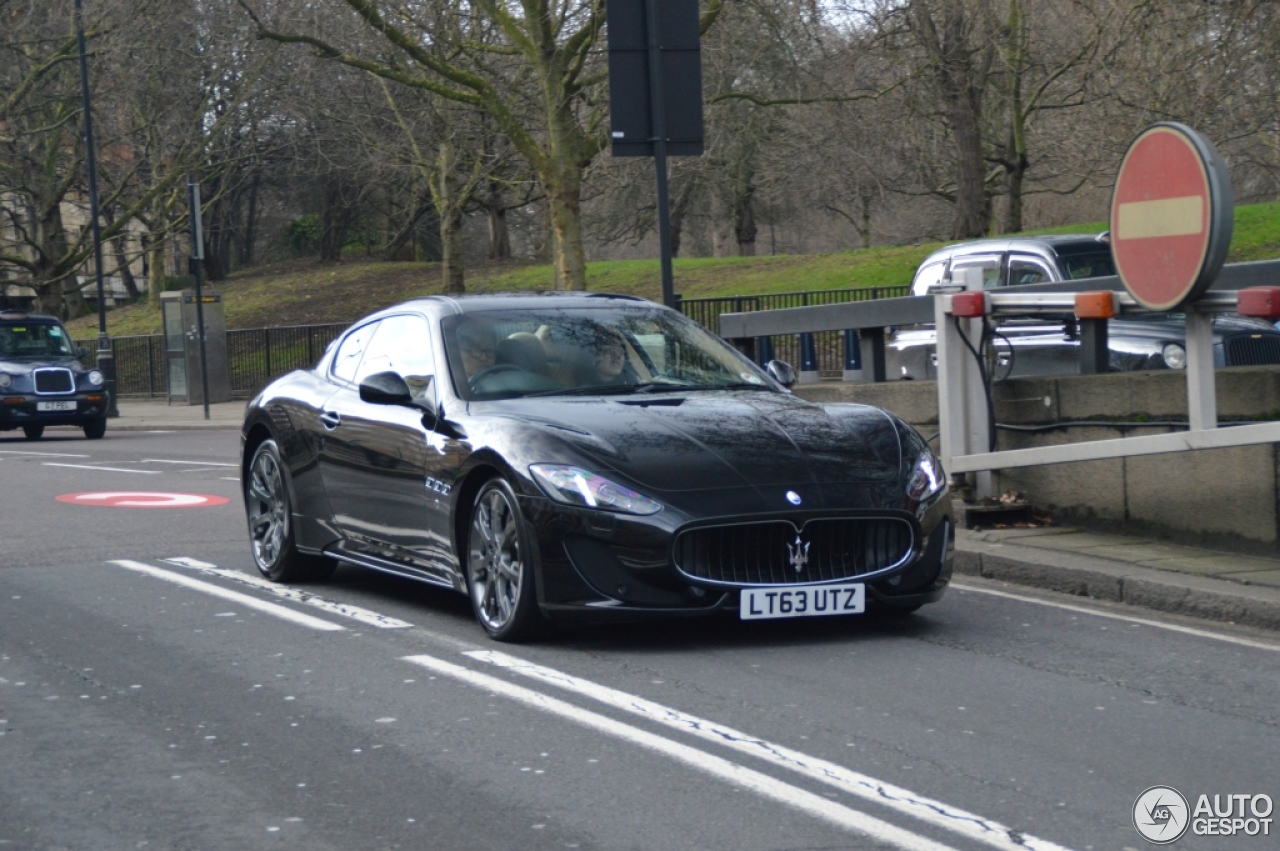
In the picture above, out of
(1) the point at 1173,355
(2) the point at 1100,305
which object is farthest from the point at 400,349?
(1) the point at 1173,355

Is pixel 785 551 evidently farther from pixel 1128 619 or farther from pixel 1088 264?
pixel 1088 264

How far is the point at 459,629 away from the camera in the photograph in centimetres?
775

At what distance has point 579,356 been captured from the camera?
814cm

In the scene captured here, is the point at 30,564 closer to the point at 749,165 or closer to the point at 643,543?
the point at 643,543

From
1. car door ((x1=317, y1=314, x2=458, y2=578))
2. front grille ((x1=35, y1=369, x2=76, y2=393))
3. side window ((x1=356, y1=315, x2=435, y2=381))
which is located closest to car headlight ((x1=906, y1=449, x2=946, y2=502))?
car door ((x1=317, y1=314, x2=458, y2=578))

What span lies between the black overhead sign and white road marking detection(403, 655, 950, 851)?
23.1 feet

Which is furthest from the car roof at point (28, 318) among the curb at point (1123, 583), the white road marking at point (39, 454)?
the curb at point (1123, 583)

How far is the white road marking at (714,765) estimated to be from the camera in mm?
4516

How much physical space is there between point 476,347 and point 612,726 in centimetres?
285

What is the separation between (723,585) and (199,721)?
6.89ft

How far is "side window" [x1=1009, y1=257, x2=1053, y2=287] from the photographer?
13905 millimetres

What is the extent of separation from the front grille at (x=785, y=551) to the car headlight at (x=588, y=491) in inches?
8.5

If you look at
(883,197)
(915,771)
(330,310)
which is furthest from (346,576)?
(330,310)

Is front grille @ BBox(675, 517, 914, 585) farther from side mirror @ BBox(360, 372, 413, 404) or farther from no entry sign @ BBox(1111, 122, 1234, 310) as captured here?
no entry sign @ BBox(1111, 122, 1234, 310)
